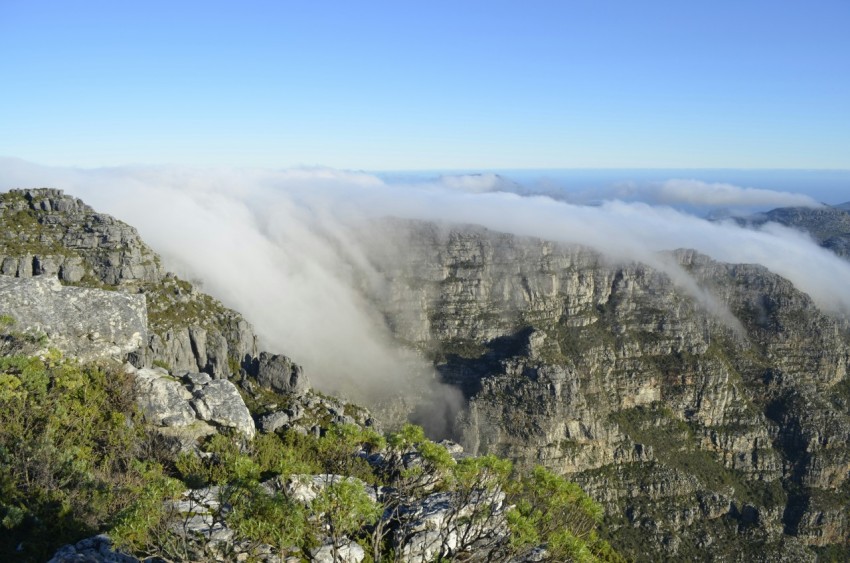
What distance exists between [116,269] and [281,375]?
34.9m

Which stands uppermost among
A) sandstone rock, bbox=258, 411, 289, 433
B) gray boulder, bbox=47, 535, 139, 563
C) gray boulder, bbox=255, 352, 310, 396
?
gray boulder, bbox=47, 535, 139, 563

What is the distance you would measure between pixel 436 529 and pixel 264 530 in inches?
593

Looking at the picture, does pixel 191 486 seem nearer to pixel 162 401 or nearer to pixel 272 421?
pixel 162 401

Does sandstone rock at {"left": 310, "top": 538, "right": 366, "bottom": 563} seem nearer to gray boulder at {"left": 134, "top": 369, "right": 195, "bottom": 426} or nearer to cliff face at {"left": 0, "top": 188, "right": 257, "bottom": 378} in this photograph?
gray boulder at {"left": 134, "top": 369, "right": 195, "bottom": 426}

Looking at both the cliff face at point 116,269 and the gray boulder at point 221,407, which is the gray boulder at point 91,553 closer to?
the gray boulder at point 221,407

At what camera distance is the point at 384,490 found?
135ft

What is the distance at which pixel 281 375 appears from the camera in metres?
95.1

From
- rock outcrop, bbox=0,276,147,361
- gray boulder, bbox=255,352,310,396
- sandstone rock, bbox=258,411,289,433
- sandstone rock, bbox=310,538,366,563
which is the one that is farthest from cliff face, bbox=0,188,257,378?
sandstone rock, bbox=310,538,366,563

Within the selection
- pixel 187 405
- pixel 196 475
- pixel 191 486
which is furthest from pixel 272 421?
pixel 191 486

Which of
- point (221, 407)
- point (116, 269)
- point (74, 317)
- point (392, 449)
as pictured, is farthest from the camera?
point (116, 269)

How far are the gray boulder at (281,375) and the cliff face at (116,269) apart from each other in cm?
568

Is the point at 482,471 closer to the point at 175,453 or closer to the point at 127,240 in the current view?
the point at 175,453

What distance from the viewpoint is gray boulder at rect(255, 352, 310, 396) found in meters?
93.3

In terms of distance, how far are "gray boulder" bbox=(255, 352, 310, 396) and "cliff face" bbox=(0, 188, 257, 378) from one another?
568 cm
